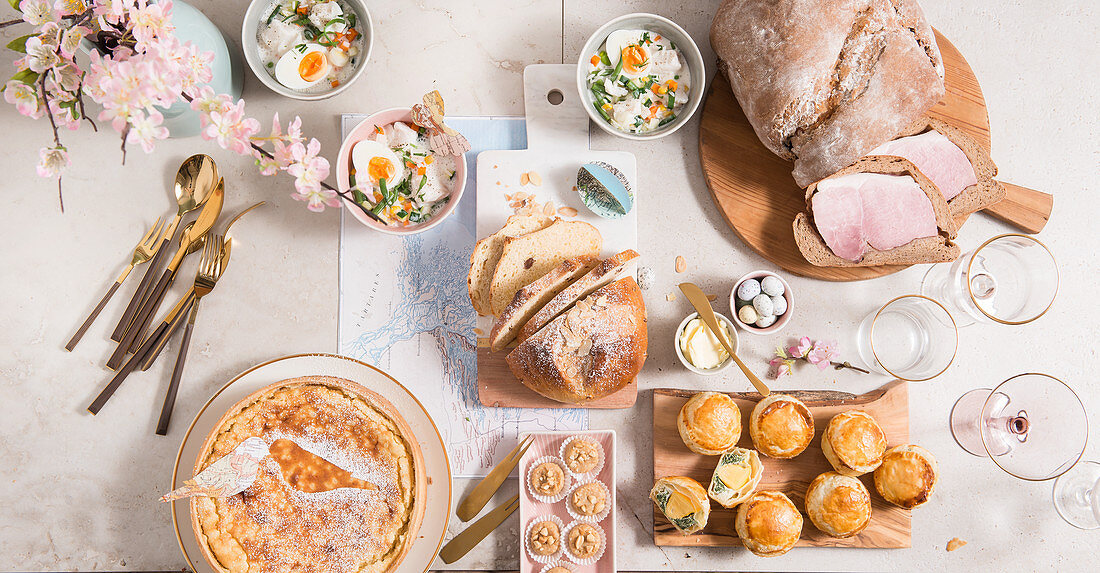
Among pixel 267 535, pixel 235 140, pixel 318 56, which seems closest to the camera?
pixel 235 140

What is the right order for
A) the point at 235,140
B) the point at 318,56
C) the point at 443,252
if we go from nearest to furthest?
the point at 235,140 → the point at 318,56 → the point at 443,252

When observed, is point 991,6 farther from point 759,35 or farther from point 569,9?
point 569,9

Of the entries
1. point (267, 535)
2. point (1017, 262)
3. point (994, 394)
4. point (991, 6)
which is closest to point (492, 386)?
point (267, 535)

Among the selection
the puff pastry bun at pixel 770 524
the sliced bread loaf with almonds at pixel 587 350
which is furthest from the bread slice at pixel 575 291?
the puff pastry bun at pixel 770 524

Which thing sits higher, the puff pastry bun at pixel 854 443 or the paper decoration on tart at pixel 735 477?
the puff pastry bun at pixel 854 443

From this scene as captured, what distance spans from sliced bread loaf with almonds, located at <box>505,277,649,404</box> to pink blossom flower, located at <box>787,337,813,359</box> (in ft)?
2.01

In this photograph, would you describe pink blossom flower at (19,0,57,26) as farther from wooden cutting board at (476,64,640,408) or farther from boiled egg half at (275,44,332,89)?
wooden cutting board at (476,64,640,408)

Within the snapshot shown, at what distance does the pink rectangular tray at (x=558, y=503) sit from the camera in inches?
81.1

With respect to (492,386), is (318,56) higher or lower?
higher

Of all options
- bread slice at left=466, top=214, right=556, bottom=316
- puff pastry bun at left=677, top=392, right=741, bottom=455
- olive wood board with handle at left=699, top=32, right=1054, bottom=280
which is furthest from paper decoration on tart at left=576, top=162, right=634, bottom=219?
puff pastry bun at left=677, top=392, right=741, bottom=455

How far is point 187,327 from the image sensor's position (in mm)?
2129

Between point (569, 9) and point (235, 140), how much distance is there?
124 cm

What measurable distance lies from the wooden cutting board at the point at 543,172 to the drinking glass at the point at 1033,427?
3.89 feet

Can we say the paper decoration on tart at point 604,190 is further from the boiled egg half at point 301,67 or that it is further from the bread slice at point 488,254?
the boiled egg half at point 301,67
